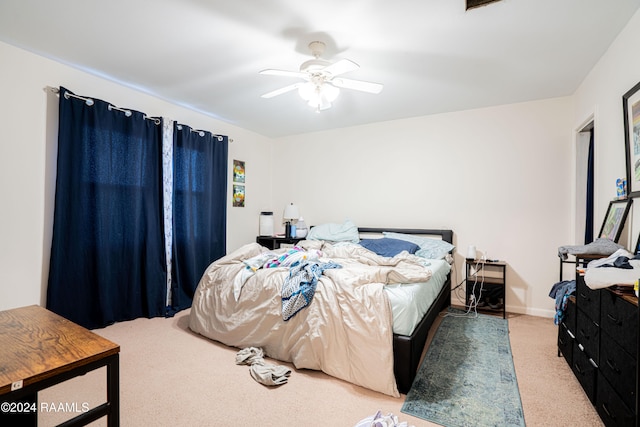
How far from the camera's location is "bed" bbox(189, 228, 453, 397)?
1966 mm

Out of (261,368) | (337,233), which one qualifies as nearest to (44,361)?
(261,368)

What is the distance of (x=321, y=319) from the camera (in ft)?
7.09

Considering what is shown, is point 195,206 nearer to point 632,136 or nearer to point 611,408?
point 611,408

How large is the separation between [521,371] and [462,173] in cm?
235

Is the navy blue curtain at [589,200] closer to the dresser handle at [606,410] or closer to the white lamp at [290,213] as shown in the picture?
the dresser handle at [606,410]

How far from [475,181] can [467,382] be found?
8.20 ft

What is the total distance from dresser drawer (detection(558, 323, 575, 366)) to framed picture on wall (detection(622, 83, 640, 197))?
1075 millimetres

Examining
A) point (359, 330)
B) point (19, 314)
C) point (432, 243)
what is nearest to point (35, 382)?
point (19, 314)

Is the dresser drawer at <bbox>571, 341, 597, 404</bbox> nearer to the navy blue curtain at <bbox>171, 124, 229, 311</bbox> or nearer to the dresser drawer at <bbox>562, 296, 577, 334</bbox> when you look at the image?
the dresser drawer at <bbox>562, 296, 577, 334</bbox>

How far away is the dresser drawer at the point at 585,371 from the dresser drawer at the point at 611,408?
81 mm

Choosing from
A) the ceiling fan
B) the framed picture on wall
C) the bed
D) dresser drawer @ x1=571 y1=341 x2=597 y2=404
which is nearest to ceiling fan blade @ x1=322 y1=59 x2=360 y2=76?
the ceiling fan

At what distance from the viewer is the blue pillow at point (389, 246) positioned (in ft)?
11.6

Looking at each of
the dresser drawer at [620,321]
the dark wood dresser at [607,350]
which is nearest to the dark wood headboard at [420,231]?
the dark wood dresser at [607,350]

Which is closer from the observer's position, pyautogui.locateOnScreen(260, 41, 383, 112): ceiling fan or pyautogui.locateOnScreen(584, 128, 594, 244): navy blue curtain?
pyautogui.locateOnScreen(260, 41, 383, 112): ceiling fan
